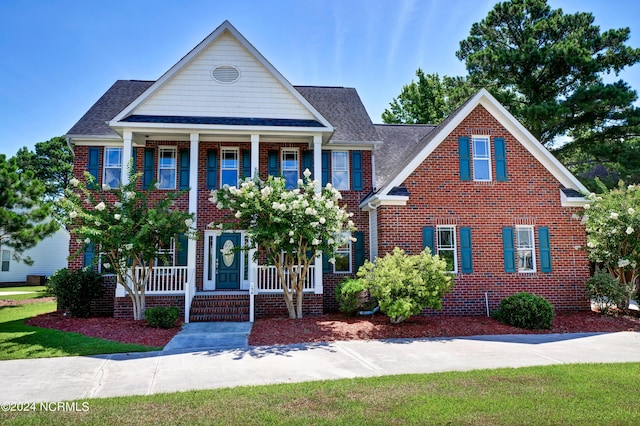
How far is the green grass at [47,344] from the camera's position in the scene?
9.09m

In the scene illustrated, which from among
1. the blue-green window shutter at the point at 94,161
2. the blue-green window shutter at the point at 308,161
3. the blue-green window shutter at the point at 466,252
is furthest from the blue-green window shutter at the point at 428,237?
the blue-green window shutter at the point at 94,161

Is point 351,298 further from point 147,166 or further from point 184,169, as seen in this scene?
point 147,166

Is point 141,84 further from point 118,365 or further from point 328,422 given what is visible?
point 328,422

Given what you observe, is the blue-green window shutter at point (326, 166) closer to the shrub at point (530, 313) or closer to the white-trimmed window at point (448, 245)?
the white-trimmed window at point (448, 245)

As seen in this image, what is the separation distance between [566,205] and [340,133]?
8426 millimetres

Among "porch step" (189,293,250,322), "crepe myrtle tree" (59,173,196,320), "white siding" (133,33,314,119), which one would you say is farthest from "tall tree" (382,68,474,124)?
"crepe myrtle tree" (59,173,196,320)

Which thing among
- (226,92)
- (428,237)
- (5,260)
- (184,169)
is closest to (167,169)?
(184,169)

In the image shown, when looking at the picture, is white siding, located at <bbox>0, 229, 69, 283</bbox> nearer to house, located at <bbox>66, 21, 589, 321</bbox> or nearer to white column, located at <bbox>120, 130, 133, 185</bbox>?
house, located at <bbox>66, 21, 589, 321</bbox>

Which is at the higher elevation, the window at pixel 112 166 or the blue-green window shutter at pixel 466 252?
the window at pixel 112 166

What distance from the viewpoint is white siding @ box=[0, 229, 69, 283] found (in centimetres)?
3213

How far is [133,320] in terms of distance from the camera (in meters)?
13.0

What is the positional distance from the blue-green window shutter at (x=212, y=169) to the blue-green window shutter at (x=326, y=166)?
158 inches

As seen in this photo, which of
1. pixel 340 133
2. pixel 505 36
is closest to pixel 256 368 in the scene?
pixel 340 133

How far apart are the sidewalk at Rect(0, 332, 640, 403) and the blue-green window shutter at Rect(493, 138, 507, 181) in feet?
19.5
